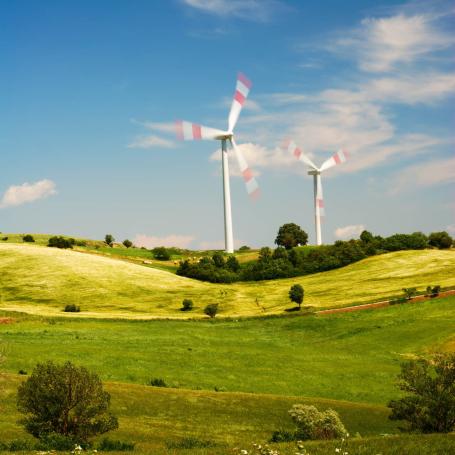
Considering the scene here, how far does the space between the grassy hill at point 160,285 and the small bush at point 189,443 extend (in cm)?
7622

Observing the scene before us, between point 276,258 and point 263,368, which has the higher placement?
point 276,258

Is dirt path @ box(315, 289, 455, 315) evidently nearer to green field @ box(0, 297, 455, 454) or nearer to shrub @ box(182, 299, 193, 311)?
green field @ box(0, 297, 455, 454)

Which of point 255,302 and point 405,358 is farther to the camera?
point 255,302

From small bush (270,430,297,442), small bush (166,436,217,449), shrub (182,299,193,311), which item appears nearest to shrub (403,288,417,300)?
shrub (182,299,193,311)

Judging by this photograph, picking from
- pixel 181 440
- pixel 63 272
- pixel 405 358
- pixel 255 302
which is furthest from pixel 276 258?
pixel 181 440

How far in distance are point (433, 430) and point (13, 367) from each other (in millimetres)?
38845

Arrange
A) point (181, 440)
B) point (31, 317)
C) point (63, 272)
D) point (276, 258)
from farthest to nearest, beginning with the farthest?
point (276, 258) < point (63, 272) < point (31, 317) < point (181, 440)

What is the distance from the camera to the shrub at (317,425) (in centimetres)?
3678

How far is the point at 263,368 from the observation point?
222ft

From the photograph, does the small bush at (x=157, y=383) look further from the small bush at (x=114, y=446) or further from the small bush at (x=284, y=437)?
the small bush at (x=114, y=446)

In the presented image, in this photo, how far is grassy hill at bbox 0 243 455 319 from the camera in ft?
407

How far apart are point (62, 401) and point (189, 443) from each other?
8390 mm

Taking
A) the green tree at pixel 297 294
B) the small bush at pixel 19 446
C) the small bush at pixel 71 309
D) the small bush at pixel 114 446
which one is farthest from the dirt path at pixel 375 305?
the small bush at pixel 19 446

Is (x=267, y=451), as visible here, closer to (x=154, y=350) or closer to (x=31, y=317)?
(x=154, y=350)
